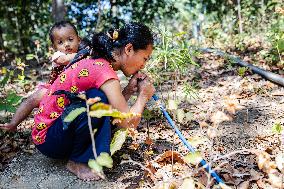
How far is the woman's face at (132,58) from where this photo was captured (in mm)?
2223

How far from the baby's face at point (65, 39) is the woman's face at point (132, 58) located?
4.00 feet

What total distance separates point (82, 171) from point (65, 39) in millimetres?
1495

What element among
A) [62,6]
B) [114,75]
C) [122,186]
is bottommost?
[122,186]

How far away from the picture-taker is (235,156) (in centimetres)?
234

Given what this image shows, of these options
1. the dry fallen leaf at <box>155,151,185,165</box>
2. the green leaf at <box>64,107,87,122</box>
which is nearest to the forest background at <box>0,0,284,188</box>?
the dry fallen leaf at <box>155,151,185,165</box>

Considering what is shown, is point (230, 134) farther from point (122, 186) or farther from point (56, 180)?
point (56, 180)

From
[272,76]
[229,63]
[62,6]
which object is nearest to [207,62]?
[229,63]

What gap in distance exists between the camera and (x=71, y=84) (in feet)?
7.13

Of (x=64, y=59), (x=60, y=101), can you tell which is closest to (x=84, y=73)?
(x=60, y=101)

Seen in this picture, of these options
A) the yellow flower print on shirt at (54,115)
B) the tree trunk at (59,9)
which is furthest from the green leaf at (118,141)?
the tree trunk at (59,9)

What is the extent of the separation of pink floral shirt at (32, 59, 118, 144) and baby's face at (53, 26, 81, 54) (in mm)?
1084

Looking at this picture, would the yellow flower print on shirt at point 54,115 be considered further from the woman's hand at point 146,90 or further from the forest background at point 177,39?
the forest background at point 177,39

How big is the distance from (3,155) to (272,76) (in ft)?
9.15

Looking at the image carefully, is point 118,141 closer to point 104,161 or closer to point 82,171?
point 104,161
